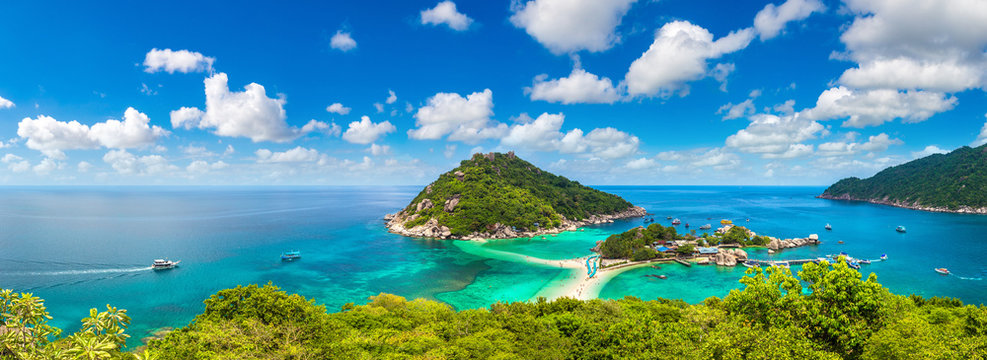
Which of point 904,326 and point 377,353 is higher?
point 904,326

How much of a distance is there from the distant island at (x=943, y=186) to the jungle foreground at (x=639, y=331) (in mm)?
173142

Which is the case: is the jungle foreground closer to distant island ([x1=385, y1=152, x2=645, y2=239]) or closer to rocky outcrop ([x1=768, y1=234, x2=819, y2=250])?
rocky outcrop ([x1=768, y1=234, x2=819, y2=250])

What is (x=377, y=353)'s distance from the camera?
Result: 70.2 ft

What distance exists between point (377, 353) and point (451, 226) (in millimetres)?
73931

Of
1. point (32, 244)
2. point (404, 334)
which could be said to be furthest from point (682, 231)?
point (32, 244)

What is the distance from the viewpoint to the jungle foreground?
55.3 feet

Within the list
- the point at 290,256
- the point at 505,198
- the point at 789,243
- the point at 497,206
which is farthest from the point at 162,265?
the point at 789,243

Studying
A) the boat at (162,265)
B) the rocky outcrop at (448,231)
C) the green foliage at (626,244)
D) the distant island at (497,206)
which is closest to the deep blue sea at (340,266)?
the boat at (162,265)

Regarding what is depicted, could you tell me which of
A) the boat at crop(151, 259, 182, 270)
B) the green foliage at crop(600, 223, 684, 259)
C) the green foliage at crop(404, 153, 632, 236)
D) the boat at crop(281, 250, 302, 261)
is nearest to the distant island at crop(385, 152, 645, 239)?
the green foliage at crop(404, 153, 632, 236)

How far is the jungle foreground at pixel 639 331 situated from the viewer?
1684 cm

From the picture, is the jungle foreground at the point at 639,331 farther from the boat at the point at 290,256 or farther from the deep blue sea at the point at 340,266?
the boat at the point at 290,256

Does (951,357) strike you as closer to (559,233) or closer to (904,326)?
(904,326)

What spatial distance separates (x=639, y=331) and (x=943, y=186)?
219m

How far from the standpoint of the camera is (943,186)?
153500 millimetres
